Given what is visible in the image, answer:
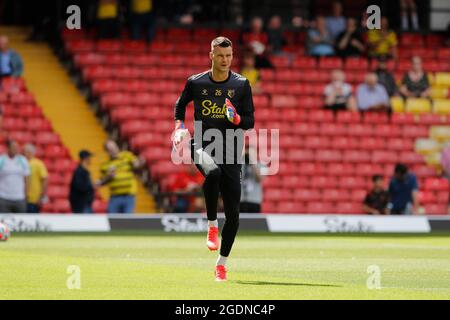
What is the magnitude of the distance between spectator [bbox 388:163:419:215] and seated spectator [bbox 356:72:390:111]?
184 inches

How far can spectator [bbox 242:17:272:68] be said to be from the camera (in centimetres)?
3200

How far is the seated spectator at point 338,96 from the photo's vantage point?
3145 cm

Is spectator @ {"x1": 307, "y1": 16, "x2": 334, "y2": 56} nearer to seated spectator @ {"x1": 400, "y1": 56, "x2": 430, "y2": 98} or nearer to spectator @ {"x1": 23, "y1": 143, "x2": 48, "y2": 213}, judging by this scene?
seated spectator @ {"x1": 400, "y1": 56, "x2": 430, "y2": 98}

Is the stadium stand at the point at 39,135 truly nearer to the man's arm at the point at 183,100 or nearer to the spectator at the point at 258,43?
the spectator at the point at 258,43

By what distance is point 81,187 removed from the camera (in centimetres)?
2606

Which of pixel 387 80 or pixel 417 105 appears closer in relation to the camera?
pixel 387 80

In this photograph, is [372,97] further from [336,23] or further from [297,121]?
[336,23]

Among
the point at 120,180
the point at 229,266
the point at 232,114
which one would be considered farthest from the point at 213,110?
the point at 120,180

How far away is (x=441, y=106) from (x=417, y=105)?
0.62 meters

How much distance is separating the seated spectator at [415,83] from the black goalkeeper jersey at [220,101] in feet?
59.6

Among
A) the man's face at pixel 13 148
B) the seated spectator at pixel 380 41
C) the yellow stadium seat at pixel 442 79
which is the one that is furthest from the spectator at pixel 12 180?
the yellow stadium seat at pixel 442 79

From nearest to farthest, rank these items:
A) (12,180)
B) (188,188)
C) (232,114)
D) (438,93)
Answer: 1. (232,114)
2. (12,180)
3. (188,188)
4. (438,93)
